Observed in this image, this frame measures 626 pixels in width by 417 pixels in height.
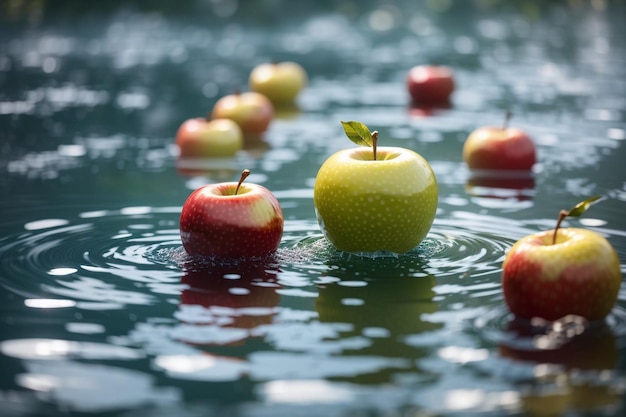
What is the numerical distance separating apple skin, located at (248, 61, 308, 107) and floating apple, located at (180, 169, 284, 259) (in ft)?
25.9

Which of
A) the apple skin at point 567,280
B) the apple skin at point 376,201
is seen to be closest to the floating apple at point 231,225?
the apple skin at point 376,201

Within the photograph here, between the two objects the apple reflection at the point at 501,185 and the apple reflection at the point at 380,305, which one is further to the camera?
the apple reflection at the point at 501,185

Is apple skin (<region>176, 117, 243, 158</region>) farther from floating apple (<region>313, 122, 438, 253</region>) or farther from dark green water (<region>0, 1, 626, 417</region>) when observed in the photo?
floating apple (<region>313, 122, 438, 253</region>)

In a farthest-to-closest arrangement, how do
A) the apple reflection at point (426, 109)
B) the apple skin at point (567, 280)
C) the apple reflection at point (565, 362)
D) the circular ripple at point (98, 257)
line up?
1. the apple reflection at point (426, 109)
2. the circular ripple at point (98, 257)
3. the apple skin at point (567, 280)
4. the apple reflection at point (565, 362)

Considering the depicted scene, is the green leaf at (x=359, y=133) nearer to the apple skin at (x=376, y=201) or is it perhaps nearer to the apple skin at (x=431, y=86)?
the apple skin at (x=376, y=201)


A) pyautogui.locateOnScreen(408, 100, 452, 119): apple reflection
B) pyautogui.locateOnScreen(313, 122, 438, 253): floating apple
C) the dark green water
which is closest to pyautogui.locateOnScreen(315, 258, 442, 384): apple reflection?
the dark green water

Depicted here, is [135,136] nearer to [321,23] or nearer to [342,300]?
A: [342,300]

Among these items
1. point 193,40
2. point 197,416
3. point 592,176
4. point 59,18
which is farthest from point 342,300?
point 59,18

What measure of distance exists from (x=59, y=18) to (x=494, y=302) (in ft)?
82.0

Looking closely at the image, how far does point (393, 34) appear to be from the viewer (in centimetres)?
2630

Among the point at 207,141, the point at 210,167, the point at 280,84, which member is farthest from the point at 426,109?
the point at 210,167

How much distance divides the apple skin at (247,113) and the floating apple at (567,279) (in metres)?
6.83

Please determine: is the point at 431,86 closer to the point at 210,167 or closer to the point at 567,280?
the point at 210,167

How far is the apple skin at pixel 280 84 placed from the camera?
1405 centimetres
